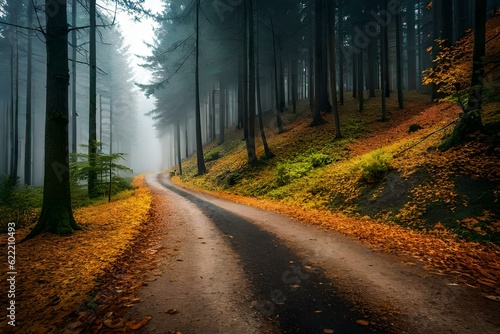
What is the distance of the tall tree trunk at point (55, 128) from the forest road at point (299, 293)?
3.11 m

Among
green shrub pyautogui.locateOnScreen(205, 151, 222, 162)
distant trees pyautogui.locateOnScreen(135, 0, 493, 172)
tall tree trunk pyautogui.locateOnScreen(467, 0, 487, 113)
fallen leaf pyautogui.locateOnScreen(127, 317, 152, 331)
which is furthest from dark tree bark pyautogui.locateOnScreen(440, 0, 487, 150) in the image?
green shrub pyautogui.locateOnScreen(205, 151, 222, 162)

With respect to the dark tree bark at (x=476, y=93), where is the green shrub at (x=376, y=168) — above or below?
below

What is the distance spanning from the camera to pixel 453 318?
9.87 ft

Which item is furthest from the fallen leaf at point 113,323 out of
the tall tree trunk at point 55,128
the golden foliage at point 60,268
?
the tall tree trunk at point 55,128

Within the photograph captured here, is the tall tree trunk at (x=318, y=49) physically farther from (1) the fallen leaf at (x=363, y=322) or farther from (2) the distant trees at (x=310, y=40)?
(1) the fallen leaf at (x=363, y=322)

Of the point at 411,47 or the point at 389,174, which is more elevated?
the point at 411,47

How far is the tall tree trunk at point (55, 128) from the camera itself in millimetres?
6352

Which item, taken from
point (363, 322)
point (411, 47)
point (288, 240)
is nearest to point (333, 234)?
point (288, 240)

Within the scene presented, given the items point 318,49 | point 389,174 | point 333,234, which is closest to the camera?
point 333,234

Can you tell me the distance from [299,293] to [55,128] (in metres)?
7.20

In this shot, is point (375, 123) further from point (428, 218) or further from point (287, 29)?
point (287, 29)

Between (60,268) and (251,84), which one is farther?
(251,84)

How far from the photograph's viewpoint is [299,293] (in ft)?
12.0

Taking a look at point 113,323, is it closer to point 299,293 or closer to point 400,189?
point 299,293
